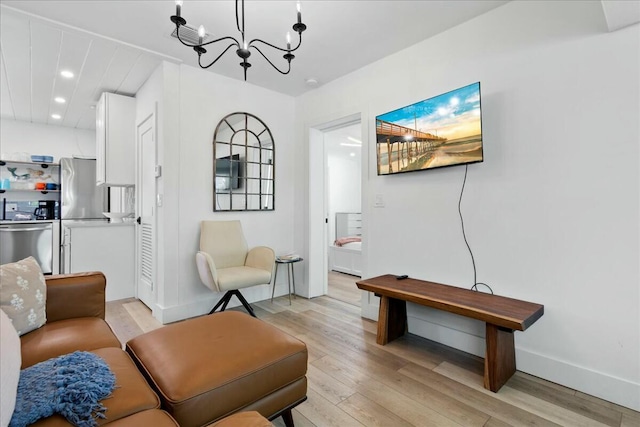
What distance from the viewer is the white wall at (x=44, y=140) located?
4.84 metres

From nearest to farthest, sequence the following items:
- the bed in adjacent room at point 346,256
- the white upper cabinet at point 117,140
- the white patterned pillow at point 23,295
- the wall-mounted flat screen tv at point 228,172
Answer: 1. the white patterned pillow at point 23,295
2. the wall-mounted flat screen tv at point 228,172
3. the white upper cabinet at point 117,140
4. the bed in adjacent room at point 346,256

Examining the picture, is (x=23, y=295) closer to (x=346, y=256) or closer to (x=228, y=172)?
(x=228, y=172)

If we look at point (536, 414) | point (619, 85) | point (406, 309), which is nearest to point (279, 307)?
point (406, 309)

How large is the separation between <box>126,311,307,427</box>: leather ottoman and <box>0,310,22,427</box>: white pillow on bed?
43cm

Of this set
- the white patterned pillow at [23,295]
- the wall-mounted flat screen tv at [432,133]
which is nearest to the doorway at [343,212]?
the wall-mounted flat screen tv at [432,133]

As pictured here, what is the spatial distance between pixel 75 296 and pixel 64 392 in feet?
3.79

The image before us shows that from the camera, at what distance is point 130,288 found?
3.80 meters

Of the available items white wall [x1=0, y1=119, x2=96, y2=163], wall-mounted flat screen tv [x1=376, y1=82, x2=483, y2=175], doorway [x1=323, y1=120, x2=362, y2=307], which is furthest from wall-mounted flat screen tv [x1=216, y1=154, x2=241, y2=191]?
white wall [x1=0, y1=119, x2=96, y2=163]

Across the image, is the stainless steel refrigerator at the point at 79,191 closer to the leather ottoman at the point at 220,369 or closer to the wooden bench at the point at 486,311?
the leather ottoman at the point at 220,369

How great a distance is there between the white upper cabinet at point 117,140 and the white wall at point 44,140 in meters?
2.19

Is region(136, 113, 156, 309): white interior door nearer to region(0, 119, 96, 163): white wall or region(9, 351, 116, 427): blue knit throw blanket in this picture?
region(9, 351, 116, 427): blue knit throw blanket

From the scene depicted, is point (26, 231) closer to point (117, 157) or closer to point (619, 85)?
point (117, 157)

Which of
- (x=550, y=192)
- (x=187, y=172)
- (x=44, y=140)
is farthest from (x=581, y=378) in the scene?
(x=44, y=140)

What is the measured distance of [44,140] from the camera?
16.8 ft
